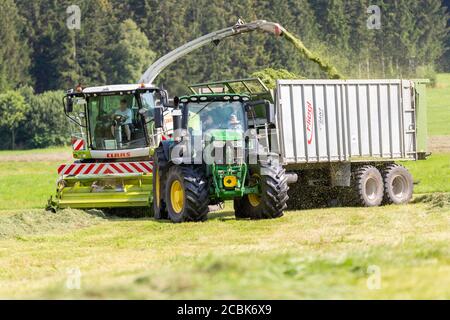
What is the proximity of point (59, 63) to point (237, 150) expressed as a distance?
68.1 meters

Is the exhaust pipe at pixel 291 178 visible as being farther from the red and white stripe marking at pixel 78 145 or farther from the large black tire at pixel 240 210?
the red and white stripe marking at pixel 78 145

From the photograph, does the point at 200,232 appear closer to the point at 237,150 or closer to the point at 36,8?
the point at 237,150

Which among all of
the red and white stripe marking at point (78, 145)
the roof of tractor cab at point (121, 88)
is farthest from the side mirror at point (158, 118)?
the red and white stripe marking at point (78, 145)

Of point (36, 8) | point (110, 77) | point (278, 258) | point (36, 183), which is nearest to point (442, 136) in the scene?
point (36, 183)

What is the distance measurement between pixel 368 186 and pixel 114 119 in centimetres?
569

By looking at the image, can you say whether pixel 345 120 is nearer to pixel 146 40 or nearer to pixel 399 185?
pixel 399 185

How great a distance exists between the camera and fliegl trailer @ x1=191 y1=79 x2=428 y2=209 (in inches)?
840

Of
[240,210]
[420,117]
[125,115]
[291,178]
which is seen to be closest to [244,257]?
[240,210]

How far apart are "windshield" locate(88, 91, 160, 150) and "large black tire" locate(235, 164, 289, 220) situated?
14.8 ft

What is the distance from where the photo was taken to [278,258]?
10266mm

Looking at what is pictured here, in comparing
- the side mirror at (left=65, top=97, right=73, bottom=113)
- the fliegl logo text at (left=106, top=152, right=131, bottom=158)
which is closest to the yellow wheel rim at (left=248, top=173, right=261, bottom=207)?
the fliegl logo text at (left=106, top=152, right=131, bottom=158)

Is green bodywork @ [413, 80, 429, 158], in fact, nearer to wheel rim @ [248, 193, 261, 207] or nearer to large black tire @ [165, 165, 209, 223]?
wheel rim @ [248, 193, 261, 207]

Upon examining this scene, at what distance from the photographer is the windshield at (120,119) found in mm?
23094

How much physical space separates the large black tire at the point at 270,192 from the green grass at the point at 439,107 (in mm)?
43310
